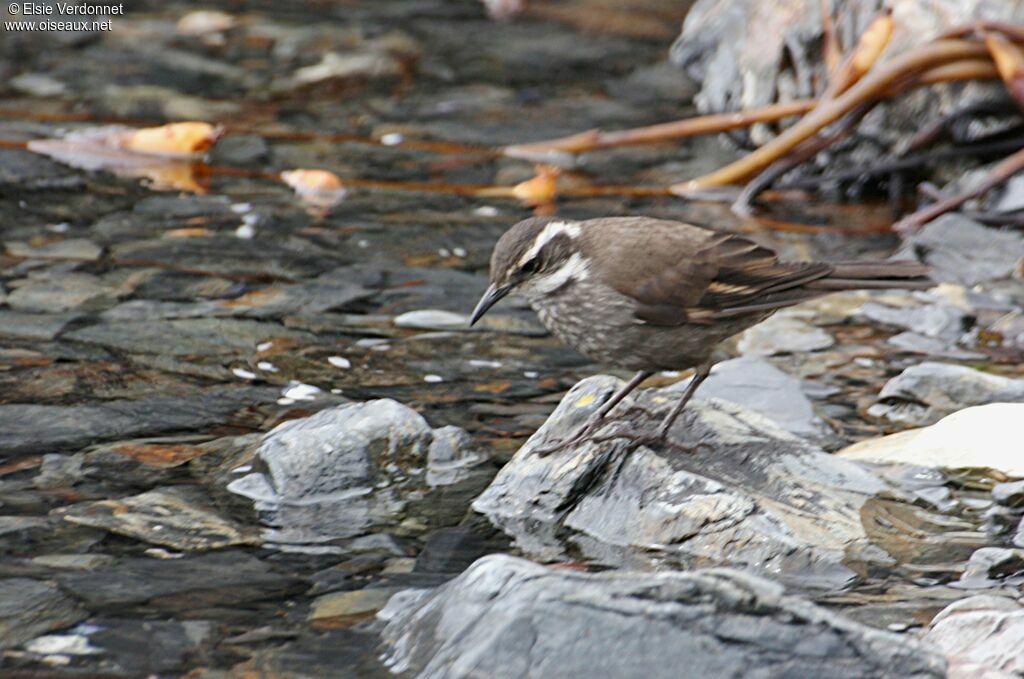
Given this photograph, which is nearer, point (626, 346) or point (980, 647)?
point (980, 647)

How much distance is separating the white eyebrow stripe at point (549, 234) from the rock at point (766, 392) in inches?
33.4

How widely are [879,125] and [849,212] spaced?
2.28 ft

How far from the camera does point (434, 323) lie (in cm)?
765

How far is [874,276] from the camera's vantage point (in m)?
6.11

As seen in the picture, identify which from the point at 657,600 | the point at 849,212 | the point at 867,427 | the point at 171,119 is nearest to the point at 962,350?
the point at 867,427

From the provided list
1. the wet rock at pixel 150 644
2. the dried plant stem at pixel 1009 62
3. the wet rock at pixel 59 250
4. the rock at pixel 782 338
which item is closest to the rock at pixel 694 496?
the wet rock at pixel 150 644

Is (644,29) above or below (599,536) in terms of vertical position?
above

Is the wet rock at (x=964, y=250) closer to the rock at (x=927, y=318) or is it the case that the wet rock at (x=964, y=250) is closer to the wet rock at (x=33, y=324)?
the rock at (x=927, y=318)

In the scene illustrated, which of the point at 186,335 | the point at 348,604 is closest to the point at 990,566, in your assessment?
the point at 348,604

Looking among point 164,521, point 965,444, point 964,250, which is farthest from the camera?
point 964,250

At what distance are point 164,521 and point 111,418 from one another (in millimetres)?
1088

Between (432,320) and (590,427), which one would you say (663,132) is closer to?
(432,320)

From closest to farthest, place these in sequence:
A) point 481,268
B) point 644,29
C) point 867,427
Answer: point 867,427
point 481,268
point 644,29

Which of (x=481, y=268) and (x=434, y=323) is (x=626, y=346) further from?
(x=481, y=268)
